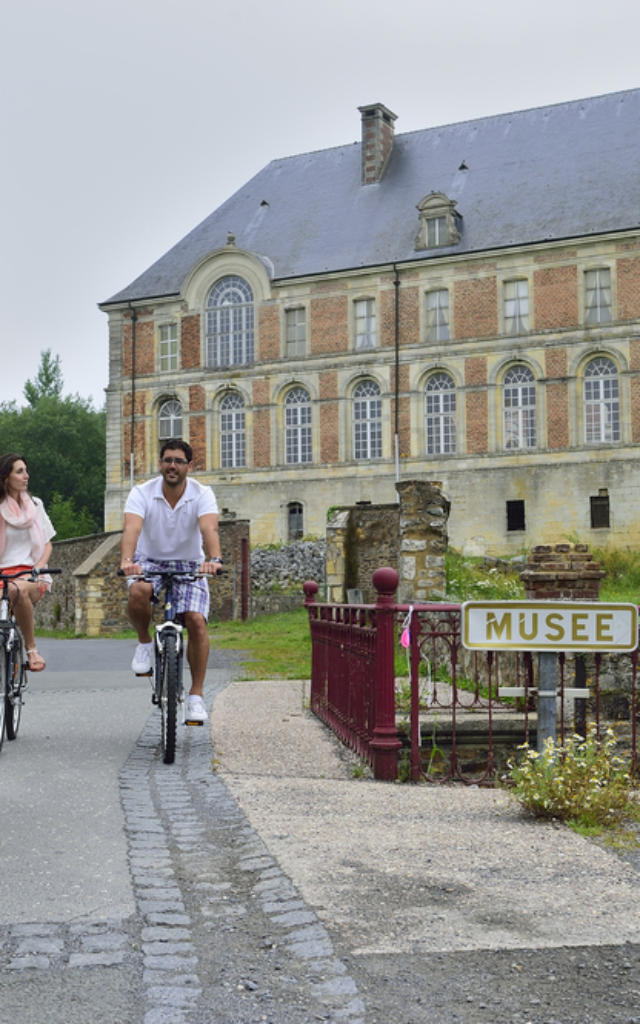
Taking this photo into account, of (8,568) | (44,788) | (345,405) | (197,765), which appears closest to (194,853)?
(44,788)

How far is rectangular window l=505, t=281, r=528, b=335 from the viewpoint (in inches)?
1644

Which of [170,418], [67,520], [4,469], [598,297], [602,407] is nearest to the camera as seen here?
[4,469]

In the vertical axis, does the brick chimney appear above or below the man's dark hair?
above

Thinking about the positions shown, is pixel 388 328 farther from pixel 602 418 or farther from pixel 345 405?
pixel 602 418

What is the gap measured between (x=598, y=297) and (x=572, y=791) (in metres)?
36.8

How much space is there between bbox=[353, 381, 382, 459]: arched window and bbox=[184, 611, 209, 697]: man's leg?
3630 cm

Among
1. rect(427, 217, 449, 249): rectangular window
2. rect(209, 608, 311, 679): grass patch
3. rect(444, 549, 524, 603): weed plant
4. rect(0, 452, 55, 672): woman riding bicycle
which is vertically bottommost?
rect(209, 608, 311, 679): grass patch

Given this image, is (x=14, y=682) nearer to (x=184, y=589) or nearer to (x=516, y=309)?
(x=184, y=589)

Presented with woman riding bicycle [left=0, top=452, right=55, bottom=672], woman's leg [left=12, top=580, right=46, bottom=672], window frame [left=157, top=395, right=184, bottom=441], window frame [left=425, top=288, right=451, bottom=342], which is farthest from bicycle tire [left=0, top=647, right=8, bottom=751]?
window frame [left=157, top=395, right=184, bottom=441]

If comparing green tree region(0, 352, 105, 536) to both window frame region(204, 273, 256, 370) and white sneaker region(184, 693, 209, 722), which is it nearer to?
window frame region(204, 273, 256, 370)

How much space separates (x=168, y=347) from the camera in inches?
1868

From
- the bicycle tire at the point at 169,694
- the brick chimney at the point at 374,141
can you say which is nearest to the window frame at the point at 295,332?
the brick chimney at the point at 374,141

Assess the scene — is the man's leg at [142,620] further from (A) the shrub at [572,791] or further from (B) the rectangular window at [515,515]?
(B) the rectangular window at [515,515]

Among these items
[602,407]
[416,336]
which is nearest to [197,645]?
[602,407]
